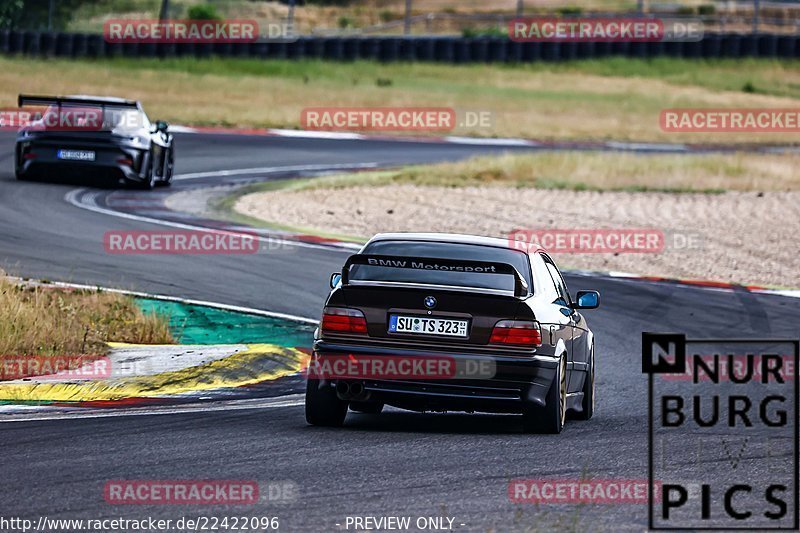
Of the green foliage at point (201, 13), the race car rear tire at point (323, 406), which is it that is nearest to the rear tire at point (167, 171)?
the race car rear tire at point (323, 406)

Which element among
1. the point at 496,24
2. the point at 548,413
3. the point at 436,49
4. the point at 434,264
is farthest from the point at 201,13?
the point at 548,413

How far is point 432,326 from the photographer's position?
361 inches

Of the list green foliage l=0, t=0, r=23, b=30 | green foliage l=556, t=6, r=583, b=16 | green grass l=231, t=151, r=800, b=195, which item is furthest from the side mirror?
green foliage l=556, t=6, r=583, b=16

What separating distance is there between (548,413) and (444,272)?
106 cm

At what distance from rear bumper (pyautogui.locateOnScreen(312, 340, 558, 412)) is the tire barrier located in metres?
41.6

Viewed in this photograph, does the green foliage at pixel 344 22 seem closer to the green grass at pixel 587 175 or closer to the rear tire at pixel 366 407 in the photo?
the green grass at pixel 587 175

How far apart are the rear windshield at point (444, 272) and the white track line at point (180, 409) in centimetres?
140

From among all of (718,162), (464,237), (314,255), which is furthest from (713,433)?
(718,162)

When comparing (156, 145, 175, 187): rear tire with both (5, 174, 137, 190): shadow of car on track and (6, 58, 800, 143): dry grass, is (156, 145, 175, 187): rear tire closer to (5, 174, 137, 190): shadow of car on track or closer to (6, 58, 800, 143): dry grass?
(5, 174, 137, 190): shadow of car on track

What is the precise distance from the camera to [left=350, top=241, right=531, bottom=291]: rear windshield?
31.0 feet

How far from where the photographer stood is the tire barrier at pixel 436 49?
49812 millimetres

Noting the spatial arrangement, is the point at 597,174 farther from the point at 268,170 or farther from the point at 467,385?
the point at 467,385

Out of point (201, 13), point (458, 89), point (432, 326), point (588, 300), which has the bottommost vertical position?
point (458, 89)

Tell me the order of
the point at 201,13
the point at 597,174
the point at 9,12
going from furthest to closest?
1. the point at 201,13
2. the point at 9,12
3. the point at 597,174
